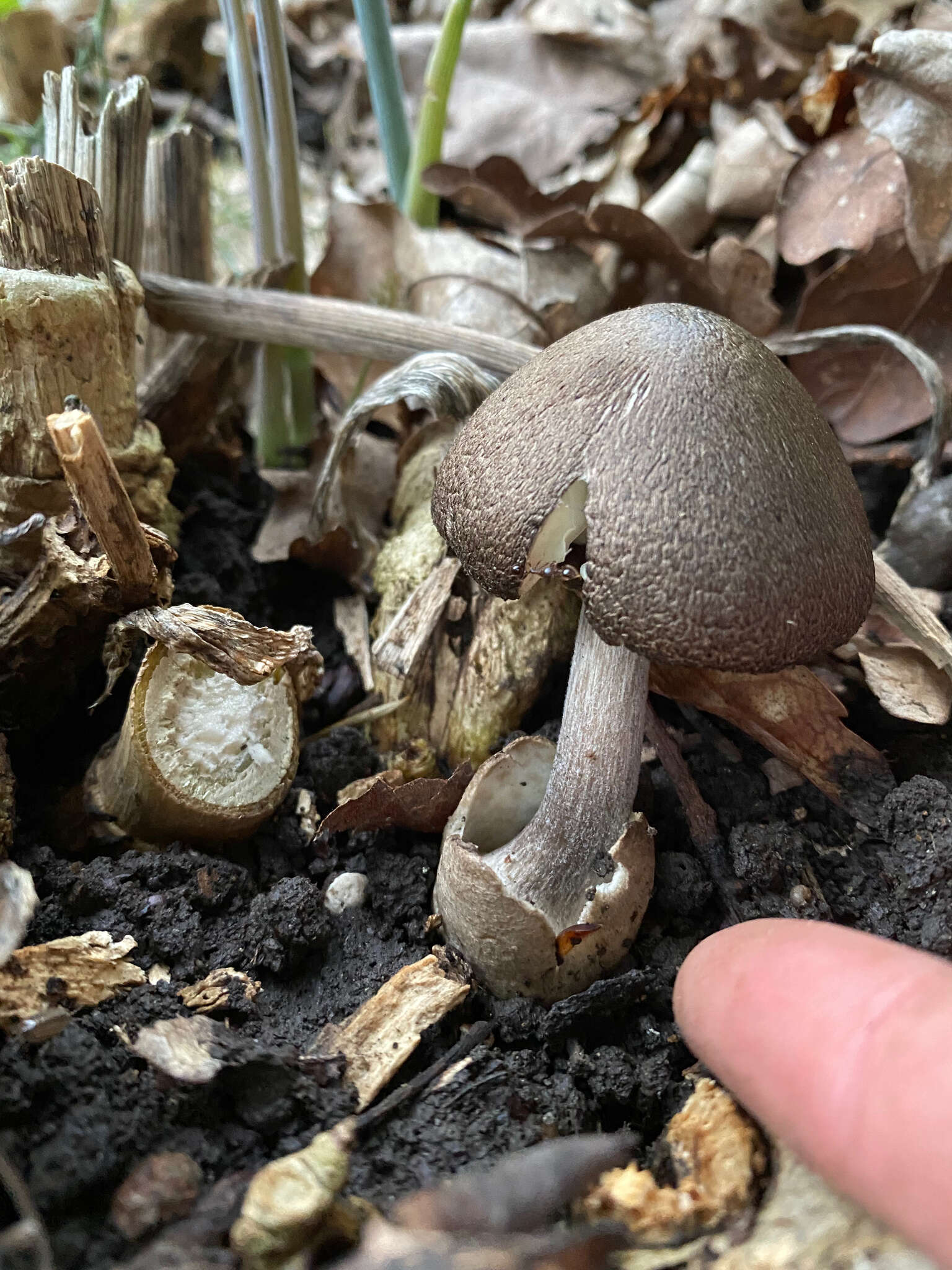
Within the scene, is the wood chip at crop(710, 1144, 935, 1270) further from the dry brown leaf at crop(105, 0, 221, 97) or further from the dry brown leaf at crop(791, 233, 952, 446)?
the dry brown leaf at crop(105, 0, 221, 97)

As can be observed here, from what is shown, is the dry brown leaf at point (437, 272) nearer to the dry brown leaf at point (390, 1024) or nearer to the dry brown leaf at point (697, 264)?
the dry brown leaf at point (697, 264)

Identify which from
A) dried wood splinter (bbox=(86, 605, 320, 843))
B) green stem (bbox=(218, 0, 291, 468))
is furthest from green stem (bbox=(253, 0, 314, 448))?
dried wood splinter (bbox=(86, 605, 320, 843))

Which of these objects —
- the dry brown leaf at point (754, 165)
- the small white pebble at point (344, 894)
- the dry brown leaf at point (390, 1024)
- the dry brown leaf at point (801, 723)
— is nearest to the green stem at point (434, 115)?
the dry brown leaf at point (754, 165)

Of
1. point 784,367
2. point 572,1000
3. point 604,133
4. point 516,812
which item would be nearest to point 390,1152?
point 572,1000

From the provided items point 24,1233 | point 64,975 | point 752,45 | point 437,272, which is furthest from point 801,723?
point 752,45

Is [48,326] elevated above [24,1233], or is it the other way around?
[48,326]

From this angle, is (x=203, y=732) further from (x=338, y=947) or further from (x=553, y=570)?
(x=553, y=570)

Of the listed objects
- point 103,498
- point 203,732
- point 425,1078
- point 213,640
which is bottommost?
point 425,1078
